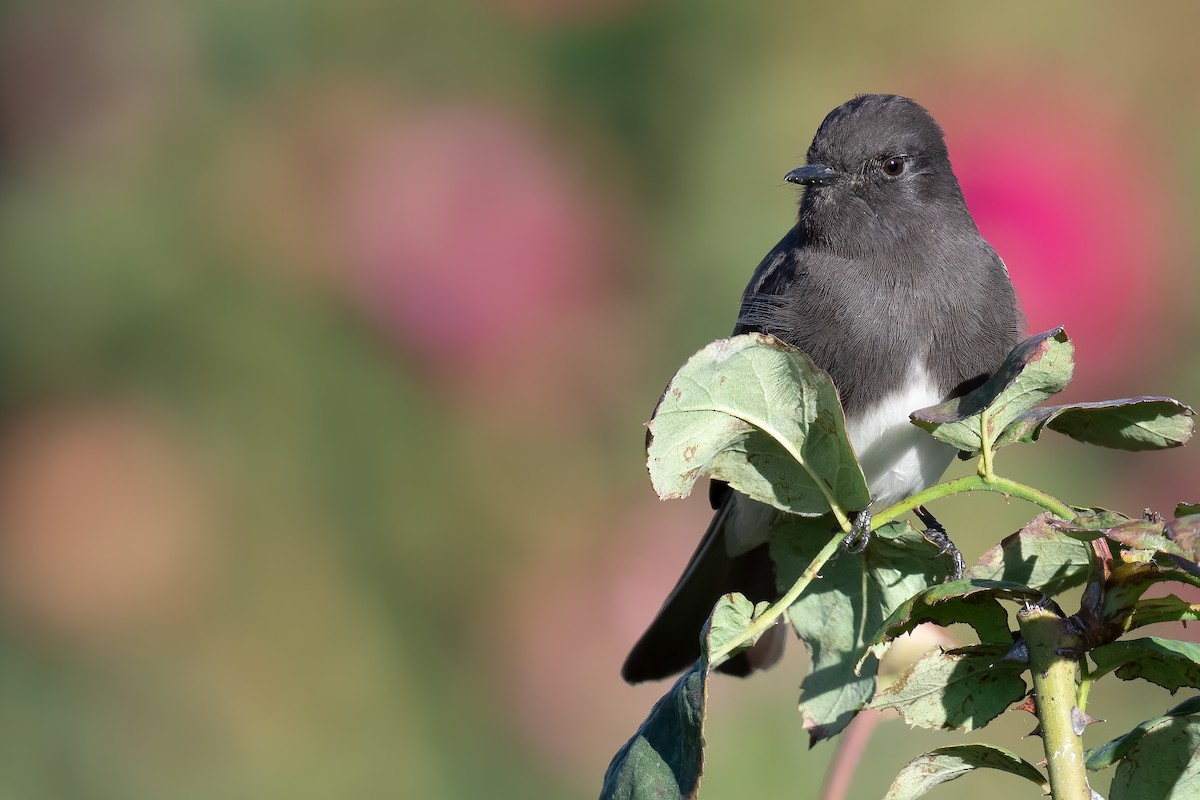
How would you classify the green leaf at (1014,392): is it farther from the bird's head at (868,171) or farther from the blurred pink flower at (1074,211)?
the blurred pink flower at (1074,211)

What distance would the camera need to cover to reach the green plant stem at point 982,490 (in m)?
0.98

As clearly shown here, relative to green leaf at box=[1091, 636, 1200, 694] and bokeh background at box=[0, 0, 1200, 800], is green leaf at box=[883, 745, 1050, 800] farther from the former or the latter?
bokeh background at box=[0, 0, 1200, 800]

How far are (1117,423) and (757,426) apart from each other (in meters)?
0.29

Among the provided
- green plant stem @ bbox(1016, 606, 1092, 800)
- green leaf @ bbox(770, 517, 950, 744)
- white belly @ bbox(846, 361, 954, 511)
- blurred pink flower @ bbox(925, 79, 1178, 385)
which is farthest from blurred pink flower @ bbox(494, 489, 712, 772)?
green plant stem @ bbox(1016, 606, 1092, 800)

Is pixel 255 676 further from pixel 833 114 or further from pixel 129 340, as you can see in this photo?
pixel 833 114

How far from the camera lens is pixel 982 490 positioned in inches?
40.5

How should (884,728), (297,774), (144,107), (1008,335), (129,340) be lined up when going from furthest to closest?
(144,107) → (129,340) → (297,774) → (884,728) → (1008,335)

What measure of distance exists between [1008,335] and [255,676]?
1.75 m

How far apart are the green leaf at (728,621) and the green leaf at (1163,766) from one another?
0.93ft

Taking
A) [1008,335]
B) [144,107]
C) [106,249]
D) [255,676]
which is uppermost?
[144,107]

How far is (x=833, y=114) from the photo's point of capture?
250 cm

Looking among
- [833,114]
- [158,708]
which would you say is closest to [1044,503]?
[833,114]

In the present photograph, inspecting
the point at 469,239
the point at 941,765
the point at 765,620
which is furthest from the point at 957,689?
the point at 469,239

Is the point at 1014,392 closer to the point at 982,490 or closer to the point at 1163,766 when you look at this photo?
the point at 982,490
